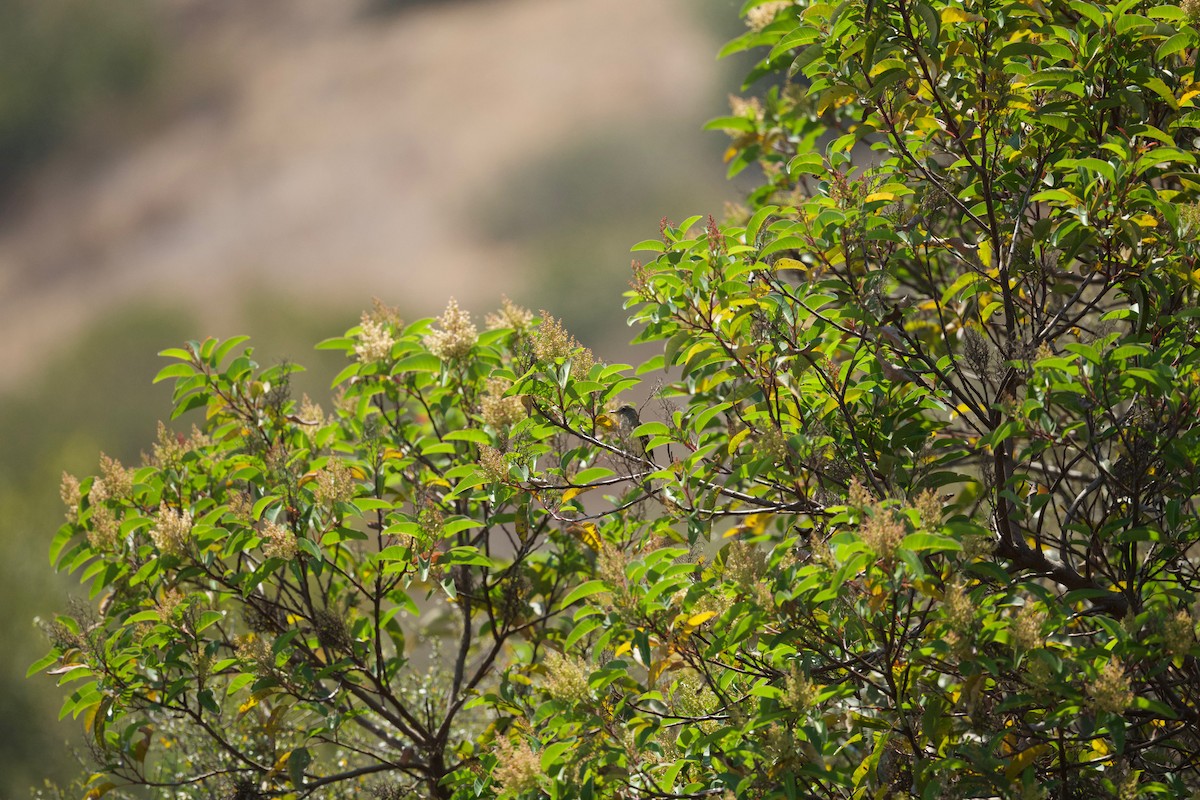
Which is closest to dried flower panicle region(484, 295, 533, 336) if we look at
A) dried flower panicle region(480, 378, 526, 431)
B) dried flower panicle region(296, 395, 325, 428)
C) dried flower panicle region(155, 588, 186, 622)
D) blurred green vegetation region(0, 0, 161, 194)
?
dried flower panicle region(480, 378, 526, 431)

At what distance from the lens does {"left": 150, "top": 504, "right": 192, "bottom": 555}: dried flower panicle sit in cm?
203

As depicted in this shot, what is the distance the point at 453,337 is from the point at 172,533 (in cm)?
69

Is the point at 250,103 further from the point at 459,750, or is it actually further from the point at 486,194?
the point at 459,750

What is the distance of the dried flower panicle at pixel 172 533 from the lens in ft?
6.67

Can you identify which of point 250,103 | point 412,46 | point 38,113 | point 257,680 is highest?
point 412,46

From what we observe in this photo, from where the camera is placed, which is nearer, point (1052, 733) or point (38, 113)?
point (1052, 733)

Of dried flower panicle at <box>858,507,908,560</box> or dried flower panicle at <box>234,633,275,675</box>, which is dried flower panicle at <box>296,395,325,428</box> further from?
dried flower panicle at <box>858,507,908,560</box>

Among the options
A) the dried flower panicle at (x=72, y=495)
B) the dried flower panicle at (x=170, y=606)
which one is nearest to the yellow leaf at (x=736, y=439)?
the dried flower panicle at (x=170, y=606)

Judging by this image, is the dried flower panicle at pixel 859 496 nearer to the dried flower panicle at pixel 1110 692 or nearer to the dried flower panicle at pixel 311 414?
the dried flower panicle at pixel 1110 692

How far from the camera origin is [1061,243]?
1.79 metres

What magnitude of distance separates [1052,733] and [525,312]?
140cm

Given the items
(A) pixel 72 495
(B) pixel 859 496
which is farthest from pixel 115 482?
(B) pixel 859 496

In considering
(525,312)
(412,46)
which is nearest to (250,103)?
(412,46)

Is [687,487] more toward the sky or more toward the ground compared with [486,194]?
more toward the ground
